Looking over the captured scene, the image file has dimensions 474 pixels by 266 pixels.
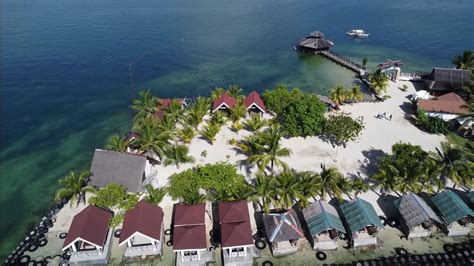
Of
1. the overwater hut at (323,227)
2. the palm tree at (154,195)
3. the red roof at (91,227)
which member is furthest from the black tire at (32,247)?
the overwater hut at (323,227)

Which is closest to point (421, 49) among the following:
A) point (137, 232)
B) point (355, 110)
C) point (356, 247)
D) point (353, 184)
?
point (355, 110)

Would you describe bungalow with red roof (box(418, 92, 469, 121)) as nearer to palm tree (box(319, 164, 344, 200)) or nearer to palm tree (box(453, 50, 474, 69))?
palm tree (box(453, 50, 474, 69))

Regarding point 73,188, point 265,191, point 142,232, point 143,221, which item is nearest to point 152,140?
point 73,188

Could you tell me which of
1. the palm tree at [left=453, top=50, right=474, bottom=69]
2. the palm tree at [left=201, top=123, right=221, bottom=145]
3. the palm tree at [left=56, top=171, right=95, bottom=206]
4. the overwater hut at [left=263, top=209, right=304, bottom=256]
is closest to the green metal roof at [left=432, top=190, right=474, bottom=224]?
the overwater hut at [left=263, top=209, right=304, bottom=256]

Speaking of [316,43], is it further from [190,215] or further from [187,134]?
[190,215]

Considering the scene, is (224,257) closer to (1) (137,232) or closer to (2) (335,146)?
(1) (137,232)

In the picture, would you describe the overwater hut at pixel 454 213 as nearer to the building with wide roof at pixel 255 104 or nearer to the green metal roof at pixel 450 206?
the green metal roof at pixel 450 206
